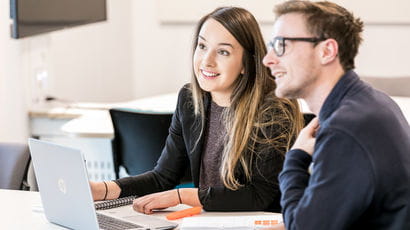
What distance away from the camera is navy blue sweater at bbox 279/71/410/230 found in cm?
166

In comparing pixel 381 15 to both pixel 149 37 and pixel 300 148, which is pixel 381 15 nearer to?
pixel 149 37

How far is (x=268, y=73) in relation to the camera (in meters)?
2.60

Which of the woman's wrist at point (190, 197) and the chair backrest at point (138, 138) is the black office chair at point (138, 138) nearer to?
the chair backrest at point (138, 138)

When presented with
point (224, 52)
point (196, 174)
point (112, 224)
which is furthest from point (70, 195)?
point (224, 52)

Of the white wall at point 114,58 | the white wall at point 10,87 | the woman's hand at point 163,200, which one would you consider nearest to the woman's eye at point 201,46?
the woman's hand at point 163,200

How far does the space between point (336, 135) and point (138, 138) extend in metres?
1.78

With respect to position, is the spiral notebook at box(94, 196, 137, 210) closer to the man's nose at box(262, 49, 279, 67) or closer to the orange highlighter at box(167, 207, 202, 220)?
the orange highlighter at box(167, 207, 202, 220)

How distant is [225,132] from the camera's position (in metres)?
2.61

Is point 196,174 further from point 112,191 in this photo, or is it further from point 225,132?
point 112,191

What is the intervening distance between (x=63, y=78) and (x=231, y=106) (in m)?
2.24

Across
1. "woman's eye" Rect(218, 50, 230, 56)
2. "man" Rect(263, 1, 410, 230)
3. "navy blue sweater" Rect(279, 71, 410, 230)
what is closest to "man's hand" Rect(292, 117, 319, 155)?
"man" Rect(263, 1, 410, 230)

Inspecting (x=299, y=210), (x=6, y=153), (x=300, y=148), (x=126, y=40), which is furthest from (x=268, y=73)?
(x=126, y=40)

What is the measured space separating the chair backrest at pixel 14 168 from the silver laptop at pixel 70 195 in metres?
0.74

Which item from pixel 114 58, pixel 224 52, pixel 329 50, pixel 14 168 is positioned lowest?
pixel 14 168
